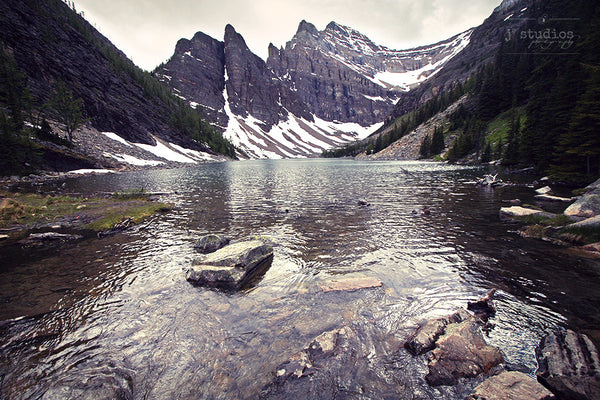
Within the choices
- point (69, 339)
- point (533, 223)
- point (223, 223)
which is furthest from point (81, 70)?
point (533, 223)

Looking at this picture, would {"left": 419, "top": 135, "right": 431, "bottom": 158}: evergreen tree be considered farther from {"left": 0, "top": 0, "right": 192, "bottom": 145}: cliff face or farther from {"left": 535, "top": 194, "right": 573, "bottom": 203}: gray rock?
{"left": 0, "top": 0, "right": 192, "bottom": 145}: cliff face

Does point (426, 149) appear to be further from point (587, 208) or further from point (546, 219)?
point (546, 219)

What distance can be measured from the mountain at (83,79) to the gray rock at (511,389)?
88.6 metres

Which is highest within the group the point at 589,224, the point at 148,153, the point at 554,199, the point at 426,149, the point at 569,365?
the point at 426,149

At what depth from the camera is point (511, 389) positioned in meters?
5.03

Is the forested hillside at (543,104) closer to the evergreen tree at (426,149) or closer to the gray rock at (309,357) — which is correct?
the evergreen tree at (426,149)

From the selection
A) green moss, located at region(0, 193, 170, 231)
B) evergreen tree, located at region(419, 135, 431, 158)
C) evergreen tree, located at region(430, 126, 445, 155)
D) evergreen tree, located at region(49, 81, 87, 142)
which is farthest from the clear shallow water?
evergreen tree, located at region(419, 135, 431, 158)

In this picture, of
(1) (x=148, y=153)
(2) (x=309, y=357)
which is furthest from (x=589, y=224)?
(1) (x=148, y=153)

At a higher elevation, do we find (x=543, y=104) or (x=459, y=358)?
(x=543, y=104)

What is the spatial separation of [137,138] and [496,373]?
441 feet

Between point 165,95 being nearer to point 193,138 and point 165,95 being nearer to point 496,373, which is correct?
point 193,138

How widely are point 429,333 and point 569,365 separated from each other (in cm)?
275

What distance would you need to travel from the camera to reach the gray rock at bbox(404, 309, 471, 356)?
669cm

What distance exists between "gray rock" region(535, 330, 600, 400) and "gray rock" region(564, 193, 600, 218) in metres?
14.0
